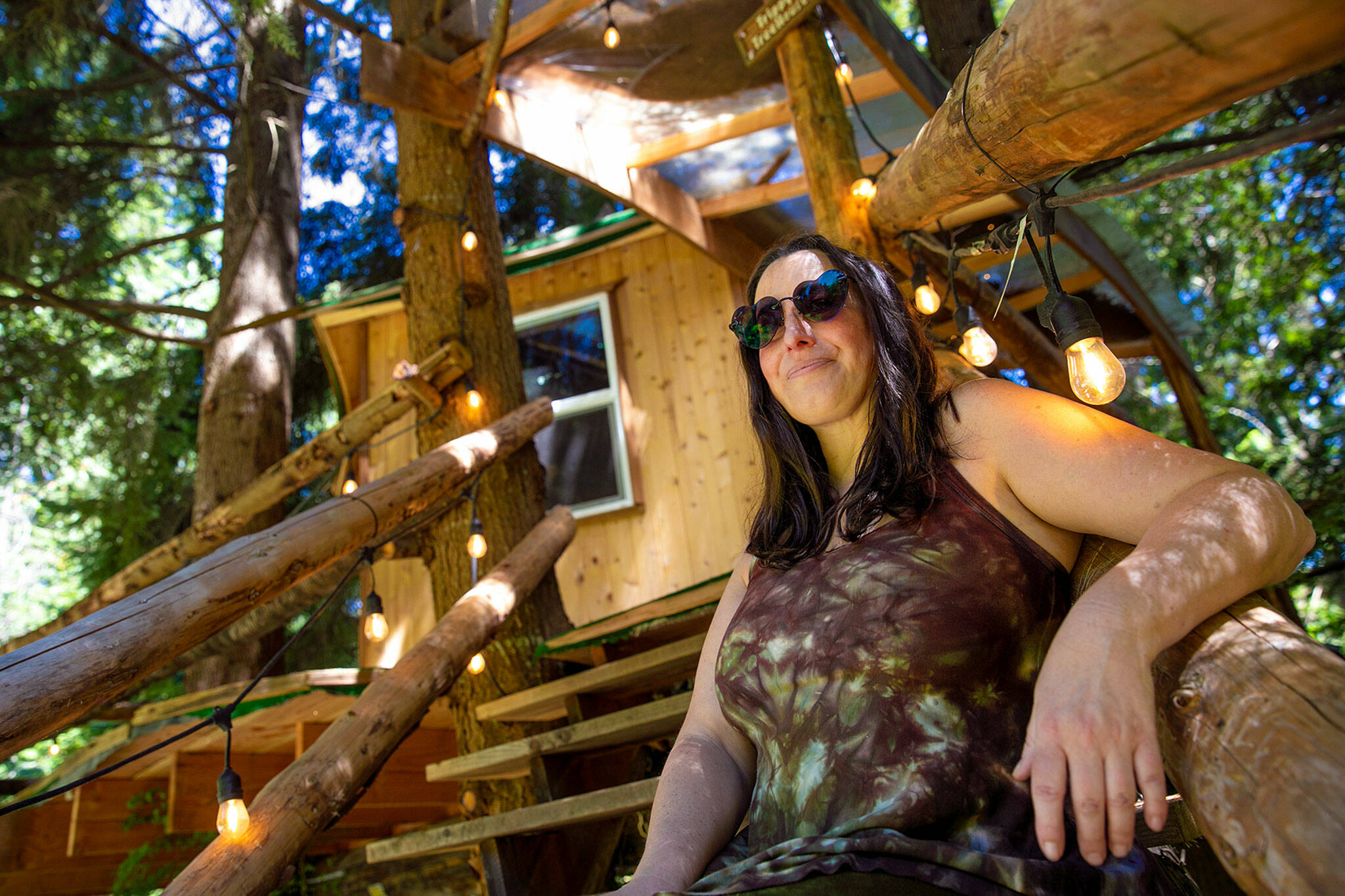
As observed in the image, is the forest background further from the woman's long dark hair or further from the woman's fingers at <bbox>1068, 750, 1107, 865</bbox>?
the woman's fingers at <bbox>1068, 750, 1107, 865</bbox>

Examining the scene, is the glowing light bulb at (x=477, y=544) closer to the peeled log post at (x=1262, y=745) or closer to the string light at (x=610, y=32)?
the string light at (x=610, y=32)

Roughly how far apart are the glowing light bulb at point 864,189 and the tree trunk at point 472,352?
78.9 inches

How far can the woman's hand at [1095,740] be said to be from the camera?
101 cm

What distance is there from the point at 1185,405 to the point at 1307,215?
242 centimetres

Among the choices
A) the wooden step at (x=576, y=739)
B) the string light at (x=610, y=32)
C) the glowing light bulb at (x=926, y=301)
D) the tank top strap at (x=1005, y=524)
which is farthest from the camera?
the string light at (x=610, y=32)

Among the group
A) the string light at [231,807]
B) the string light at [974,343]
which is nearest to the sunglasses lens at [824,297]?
the string light at [974,343]

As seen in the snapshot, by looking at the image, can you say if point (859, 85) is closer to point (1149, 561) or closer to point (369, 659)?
point (1149, 561)

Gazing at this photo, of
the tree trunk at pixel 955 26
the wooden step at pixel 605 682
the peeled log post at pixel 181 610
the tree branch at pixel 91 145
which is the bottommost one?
the wooden step at pixel 605 682

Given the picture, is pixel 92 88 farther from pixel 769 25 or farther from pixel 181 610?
pixel 181 610

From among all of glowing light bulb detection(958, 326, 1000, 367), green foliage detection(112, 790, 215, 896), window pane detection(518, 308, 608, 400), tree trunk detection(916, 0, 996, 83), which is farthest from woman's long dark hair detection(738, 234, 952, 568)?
window pane detection(518, 308, 608, 400)

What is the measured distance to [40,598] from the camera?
41.4 feet

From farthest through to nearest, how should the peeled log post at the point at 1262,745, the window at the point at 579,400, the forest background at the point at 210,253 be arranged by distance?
1. the forest background at the point at 210,253
2. the window at the point at 579,400
3. the peeled log post at the point at 1262,745

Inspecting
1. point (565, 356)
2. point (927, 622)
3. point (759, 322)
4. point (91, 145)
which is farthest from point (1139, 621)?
point (91, 145)

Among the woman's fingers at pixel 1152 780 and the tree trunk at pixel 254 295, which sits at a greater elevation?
the tree trunk at pixel 254 295
